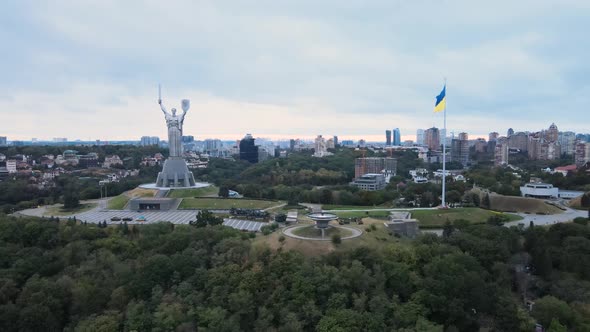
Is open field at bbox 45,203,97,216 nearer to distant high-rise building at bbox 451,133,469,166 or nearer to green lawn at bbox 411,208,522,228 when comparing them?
green lawn at bbox 411,208,522,228

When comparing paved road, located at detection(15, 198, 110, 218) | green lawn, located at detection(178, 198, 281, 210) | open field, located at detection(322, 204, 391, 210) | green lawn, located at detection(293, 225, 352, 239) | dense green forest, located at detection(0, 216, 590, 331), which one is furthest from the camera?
open field, located at detection(322, 204, 391, 210)

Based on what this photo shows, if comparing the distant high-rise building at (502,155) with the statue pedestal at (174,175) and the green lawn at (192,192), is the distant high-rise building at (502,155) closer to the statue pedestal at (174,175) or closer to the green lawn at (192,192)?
the green lawn at (192,192)

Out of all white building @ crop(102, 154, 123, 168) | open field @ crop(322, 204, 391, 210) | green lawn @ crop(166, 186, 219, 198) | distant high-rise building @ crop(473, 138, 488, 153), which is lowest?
open field @ crop(322, 204, 391, 210)

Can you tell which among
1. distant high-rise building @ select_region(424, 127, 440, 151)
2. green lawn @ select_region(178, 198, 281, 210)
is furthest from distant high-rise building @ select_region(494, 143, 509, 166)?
green lawn @ select_region(178, 198, 281, 210)

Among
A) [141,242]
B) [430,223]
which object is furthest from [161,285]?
[430,223]

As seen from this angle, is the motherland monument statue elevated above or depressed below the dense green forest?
above

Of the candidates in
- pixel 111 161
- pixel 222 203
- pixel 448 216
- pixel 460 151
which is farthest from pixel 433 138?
pixel 222 203

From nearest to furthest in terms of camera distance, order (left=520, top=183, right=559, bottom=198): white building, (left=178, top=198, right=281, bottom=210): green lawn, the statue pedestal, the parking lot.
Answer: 1. the parking lot
2. (left=178, top=198, right=281, bottom=210): green lawn
3. the statue pedestal
4. (left=520, top=183, right=559, bottom=198): white building
